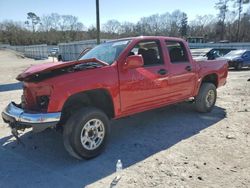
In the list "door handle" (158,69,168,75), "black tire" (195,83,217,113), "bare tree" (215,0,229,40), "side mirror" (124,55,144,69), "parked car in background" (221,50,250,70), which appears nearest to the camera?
"side mirror" (124,55,144,69)

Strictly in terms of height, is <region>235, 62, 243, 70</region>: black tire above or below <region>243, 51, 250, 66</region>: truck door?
below

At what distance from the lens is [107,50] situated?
17.8 feet

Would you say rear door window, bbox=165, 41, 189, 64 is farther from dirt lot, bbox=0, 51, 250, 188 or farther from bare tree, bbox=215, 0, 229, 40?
bare tree, bbox=215, 0, 229, 40

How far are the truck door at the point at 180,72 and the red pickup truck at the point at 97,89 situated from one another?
2 cm

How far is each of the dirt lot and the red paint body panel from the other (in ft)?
2.10

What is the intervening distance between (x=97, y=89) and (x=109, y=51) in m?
1.09

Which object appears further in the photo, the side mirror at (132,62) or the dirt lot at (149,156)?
the side mirror at (132,62)

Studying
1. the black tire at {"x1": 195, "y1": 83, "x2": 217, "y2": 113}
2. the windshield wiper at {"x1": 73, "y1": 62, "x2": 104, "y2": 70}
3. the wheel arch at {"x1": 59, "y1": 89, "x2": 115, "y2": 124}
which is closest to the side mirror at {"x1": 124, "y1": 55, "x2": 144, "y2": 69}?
the windshield wiper at {"x1": 73, "y1": 62, "x2": 104, "y2": 70}

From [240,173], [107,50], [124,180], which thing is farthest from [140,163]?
[107,50]

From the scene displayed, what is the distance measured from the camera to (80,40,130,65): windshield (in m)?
5.04

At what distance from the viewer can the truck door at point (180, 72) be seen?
5805mm

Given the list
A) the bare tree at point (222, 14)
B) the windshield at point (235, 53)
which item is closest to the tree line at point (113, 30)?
the bare tree at point (222, 14)

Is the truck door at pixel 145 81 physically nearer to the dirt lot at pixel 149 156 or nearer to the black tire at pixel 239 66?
the dirt lot at pixel 149 156

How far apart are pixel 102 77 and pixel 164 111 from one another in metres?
3.20
